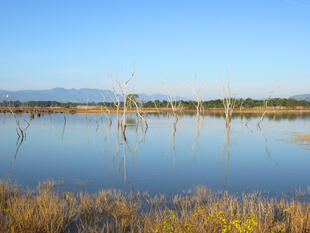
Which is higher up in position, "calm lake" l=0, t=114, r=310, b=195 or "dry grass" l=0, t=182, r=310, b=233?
"dry grass" l=0, t=182, r=310, b=233

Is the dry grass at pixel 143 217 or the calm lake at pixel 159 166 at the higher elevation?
the dry grass at pixel 143 217

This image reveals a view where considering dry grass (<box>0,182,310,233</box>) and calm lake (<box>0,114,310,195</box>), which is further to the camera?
calm lake (<box>0,114,310,195</box>)

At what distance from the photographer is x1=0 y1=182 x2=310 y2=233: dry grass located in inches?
164

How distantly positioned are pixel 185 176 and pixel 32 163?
18.8 feet

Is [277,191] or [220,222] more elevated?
[220,222]

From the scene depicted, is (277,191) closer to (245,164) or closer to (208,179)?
(208,179)

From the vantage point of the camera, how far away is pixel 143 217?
519cm

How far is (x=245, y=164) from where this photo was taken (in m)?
11.1

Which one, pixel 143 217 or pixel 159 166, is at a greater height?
pixel 143 217

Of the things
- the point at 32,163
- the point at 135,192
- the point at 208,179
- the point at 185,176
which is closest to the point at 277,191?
the point at 208,179

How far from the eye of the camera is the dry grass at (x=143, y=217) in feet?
13.7

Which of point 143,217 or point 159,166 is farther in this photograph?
point 159,166

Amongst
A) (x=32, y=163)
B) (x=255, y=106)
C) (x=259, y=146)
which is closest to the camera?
(x=32, y=163)

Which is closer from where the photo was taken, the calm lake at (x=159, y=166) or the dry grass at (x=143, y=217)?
the dry grass at (x=143, y=217)
